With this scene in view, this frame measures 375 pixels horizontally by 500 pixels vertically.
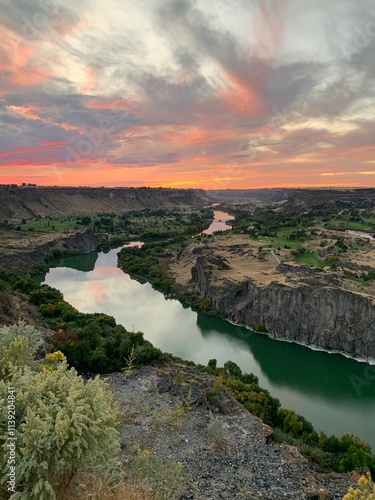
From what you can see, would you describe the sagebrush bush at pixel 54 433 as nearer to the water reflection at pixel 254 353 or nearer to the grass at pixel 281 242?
the water reflection at pixel 254 353

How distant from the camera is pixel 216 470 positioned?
1783cm

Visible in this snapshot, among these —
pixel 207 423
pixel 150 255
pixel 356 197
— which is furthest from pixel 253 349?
pixel 356 197

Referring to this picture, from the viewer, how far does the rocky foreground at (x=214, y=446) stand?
16.8 m

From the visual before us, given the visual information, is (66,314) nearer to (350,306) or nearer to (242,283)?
(242,283)

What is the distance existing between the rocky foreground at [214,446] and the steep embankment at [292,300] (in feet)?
69.3

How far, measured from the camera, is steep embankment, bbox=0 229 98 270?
77.6 m

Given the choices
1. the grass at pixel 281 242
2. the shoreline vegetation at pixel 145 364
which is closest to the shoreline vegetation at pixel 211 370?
the shoreline vegetation at pixel 145 364

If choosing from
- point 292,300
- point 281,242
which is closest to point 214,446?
point 292,300

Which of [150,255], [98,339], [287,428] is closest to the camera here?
[287,428]

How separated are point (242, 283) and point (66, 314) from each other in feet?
79.8

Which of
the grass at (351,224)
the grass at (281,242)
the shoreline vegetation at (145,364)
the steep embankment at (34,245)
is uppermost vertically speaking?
the grass at (351,224)

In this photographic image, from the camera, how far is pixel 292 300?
45.9m

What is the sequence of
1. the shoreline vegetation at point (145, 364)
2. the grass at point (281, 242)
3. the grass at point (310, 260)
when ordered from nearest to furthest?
the shoreline vegetation at point (145, 364) → the grass at point (310, 260) → the grass at point (281, 242)

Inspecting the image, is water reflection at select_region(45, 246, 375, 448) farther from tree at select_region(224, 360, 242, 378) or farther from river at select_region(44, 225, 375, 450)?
tree at select_region(224, 360, 242, 378)
